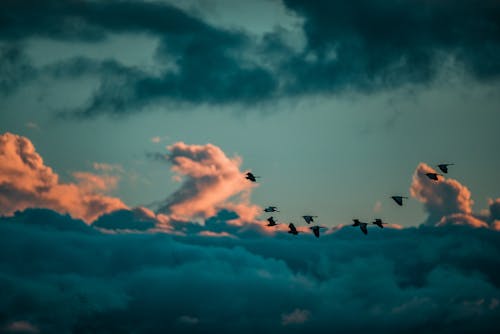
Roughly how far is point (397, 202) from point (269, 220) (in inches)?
922

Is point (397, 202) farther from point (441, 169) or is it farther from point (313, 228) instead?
point (313, 228)

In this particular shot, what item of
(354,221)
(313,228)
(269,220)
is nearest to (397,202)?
(354,221)

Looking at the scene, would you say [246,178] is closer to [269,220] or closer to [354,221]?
[269,220]

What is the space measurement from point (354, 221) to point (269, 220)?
1524 cm

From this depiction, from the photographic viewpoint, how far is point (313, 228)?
105 metres

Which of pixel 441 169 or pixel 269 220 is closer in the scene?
pixel 441 169

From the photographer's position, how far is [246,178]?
336 ft

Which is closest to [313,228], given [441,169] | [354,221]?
[354,221]

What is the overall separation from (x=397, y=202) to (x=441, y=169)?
9.78 metres

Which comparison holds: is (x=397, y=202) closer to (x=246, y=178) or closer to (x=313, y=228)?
(x=313, y=228)

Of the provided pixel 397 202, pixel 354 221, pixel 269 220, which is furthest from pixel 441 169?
pixel 269 220

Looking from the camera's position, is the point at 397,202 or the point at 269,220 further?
the point at 269,220

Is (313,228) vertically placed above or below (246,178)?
below

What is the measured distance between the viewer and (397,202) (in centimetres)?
9594
